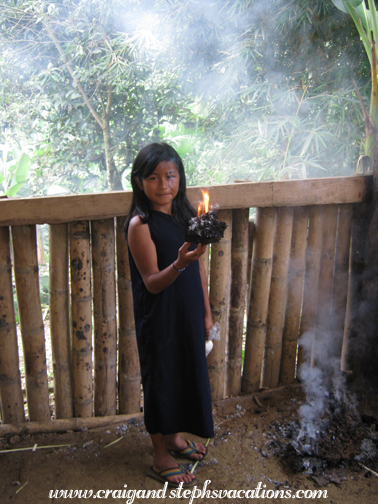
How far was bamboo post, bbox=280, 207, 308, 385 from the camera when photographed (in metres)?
2.30

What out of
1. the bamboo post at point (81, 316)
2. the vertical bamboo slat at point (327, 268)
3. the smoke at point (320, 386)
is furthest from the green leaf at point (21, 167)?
the smoke at point (320, 386)

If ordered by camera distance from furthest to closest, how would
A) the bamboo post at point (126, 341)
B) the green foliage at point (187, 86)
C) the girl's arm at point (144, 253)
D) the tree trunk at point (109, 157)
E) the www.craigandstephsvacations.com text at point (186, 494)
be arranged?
the tree trunk at point (109, 157) → the green foliage at point (187, 86) → the bamboo post at point (126, 341) → the www.craigandstephsvacations.com text at point (186, 494) → the girl's arm at point (144, 253)

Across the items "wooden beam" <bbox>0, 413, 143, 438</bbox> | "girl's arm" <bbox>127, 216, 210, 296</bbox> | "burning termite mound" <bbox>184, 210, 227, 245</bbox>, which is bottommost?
"wooden beam" <bbox>0, 413, 143, 438</bbox>

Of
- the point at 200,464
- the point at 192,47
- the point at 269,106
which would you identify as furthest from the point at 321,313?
the point at 192,47

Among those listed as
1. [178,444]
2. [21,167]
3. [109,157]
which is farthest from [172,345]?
[109,157]

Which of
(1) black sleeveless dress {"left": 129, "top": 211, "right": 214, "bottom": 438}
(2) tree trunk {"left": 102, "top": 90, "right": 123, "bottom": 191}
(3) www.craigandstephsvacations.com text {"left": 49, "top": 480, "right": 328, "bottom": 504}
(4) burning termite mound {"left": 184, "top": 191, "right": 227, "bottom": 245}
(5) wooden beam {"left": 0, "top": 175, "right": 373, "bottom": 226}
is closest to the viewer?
(4) burning termite mound {"left": 184, "top": 191, "right": 227, "bottom": 245}

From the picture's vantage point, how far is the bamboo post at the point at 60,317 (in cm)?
199

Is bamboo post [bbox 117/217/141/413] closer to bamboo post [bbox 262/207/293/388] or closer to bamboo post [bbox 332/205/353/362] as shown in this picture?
bamboo post [bbox 262/207/293/388]

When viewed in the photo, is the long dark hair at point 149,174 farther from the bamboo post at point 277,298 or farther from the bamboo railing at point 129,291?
the bamboo post at point 277,298

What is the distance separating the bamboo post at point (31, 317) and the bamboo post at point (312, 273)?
161 centimetres

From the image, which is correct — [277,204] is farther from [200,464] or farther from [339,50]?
[339,50]

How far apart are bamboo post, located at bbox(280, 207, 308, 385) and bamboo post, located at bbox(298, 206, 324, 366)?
37 mm

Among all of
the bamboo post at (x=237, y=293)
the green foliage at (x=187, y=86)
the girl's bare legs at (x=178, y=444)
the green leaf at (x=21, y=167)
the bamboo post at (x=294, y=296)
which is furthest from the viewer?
the green leaf at (x=21, y=167)

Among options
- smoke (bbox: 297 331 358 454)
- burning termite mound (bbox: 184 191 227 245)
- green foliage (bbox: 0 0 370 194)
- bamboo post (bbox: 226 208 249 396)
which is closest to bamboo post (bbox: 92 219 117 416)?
bamboo post (bbox: 226 208 249 396)
